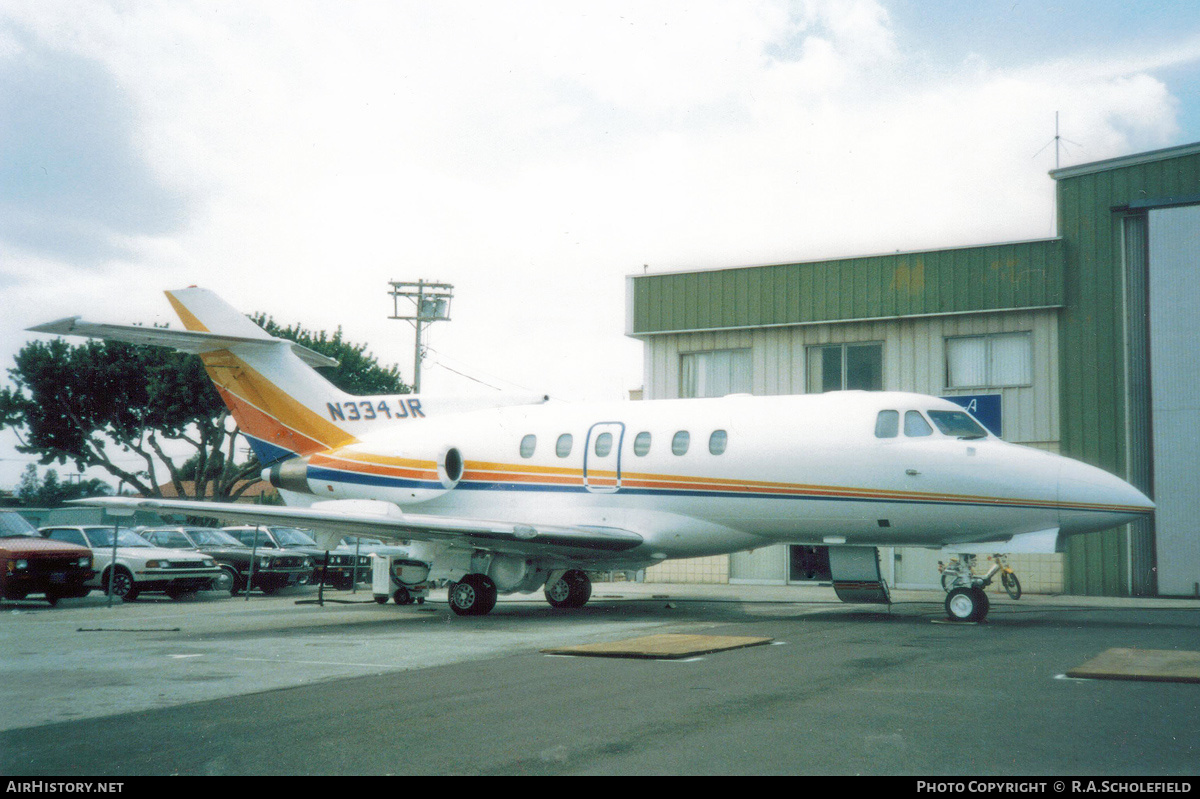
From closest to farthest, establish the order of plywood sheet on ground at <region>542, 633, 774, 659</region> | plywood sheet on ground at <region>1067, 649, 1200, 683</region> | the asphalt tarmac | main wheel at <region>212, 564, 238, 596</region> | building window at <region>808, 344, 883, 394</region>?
the asphalt tarmac → plywood sheet on ground at <region>1067, 649, 1200, 683</region> → plywood sheet on ground at <region>542, 633, 774, 659</region> → main wheel at <region>212, 564, 238, 596</region> → building window at <region>808, 344, 883, 394</region>

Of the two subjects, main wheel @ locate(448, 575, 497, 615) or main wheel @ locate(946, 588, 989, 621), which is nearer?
main wheel @ locate(946, 588, 989, 621)

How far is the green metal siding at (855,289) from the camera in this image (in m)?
23.5

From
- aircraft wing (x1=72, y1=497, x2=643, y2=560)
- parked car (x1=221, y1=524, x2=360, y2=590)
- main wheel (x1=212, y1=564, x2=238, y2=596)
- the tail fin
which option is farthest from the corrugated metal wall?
main wheel (x1=212, y1=564, x2=238, y2=596)

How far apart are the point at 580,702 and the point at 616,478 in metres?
9.20

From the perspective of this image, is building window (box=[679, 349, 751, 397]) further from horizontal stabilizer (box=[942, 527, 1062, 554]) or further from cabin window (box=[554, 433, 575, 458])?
horizontal stabilizer (box=[942, 527, 1062, 554])

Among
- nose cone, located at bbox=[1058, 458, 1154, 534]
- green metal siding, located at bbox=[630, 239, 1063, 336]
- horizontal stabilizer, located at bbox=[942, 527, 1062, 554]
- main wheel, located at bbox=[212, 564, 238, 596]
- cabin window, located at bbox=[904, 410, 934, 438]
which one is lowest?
main wheel, located at bbox=[212, 564, 238, 596]

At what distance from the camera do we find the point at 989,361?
949 inches

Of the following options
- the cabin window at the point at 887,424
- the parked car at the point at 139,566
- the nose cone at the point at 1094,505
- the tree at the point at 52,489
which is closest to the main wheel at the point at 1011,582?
the nose cone at the point at 1094,505

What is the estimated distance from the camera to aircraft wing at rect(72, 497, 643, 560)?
14.8 m

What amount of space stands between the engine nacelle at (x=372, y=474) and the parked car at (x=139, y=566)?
2950 mm

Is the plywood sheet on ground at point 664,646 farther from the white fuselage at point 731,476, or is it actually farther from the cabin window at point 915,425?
the cabin window at point 915,425

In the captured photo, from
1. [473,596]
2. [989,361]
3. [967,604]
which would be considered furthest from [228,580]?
[989,361]

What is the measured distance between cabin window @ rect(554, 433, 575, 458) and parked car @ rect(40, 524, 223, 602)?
8.67m

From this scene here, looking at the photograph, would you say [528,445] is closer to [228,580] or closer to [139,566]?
[139,566]
